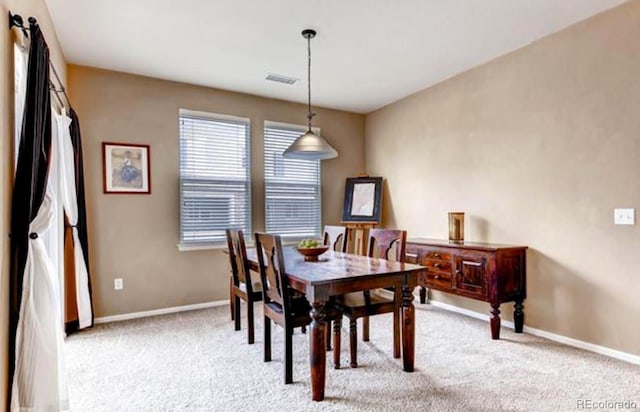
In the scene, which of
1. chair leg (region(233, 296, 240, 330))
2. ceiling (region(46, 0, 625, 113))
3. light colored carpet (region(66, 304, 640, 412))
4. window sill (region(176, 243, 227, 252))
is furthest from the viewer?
window sill (region(176, 243, 227, 252))

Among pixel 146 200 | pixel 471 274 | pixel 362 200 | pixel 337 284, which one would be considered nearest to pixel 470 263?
pixel 471 274

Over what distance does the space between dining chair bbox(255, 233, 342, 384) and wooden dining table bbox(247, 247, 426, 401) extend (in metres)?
0.09

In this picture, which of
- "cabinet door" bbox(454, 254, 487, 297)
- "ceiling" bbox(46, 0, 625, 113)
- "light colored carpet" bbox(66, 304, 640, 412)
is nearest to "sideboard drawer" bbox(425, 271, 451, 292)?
"cabinet door" bbox(454, 254, 487, 297)

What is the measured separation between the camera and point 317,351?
2.20m

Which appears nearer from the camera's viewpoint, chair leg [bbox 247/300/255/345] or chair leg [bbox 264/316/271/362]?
chair leg [bbox 264/316/271/362]

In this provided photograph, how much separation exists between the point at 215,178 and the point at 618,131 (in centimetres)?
386

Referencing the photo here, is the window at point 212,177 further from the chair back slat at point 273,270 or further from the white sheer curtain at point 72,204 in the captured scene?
the chair back slat at point 273,270

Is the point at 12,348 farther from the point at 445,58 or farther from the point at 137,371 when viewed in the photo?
the point at 445,58

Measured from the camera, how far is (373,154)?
17.9ft

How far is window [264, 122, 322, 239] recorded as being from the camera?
4.82 m

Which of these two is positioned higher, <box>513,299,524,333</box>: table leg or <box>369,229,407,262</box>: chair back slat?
<box>369,229,407,262</box>: chair back slat

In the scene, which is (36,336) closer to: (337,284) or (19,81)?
(19,81)

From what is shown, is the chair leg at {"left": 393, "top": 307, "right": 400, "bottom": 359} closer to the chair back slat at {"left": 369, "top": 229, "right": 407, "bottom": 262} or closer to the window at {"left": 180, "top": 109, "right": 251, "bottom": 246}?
the chair back slat at {"left": 369, "top": 229, "right": 407, "bottom": 262}

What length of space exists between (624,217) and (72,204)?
444 centimetres
